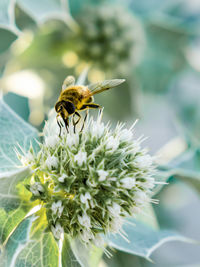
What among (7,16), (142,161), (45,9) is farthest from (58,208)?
(45,9)

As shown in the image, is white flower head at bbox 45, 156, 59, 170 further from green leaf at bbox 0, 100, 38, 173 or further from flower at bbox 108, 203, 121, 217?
flower at bbox 108, 203, 121, 217

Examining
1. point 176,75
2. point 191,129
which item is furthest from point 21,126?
point 176,75

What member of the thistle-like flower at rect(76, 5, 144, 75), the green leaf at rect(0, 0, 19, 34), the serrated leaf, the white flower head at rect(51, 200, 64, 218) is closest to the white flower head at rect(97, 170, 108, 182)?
the white flower head at rect(51, 200, 64, 218)

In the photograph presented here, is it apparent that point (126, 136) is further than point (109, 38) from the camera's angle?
No

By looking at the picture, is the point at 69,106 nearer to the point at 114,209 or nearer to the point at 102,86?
the point at 102,86

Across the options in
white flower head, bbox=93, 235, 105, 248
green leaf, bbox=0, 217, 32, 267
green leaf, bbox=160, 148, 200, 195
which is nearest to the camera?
green leaf, bbox=0, 217, 32, 267

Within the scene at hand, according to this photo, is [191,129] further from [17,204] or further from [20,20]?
[17,204]
